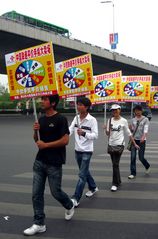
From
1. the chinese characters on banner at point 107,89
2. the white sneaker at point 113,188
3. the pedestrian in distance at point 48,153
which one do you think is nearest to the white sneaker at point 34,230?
the pedestrian in distance at point 48,153

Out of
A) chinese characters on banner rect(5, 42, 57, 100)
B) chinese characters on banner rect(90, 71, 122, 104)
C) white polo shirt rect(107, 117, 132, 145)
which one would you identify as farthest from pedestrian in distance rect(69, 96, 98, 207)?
chinese characters on banner rect(90, 71, 122, 104)

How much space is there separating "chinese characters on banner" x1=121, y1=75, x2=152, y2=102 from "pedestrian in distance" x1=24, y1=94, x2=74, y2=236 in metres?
10.5

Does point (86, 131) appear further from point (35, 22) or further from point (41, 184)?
point (35, 22)

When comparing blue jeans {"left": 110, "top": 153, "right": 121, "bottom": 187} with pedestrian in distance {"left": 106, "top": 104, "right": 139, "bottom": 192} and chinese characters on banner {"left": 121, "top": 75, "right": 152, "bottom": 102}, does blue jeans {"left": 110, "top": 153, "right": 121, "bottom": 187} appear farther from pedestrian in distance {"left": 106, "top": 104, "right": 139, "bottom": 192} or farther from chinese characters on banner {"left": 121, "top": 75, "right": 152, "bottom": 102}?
chinese characters on banner {"left": 121, "top": 75, "right": 152, "bottom": 102}

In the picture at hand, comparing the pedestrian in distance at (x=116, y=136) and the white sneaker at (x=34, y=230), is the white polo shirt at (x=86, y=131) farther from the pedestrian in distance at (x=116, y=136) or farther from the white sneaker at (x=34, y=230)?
the white sneaker at (x=34, y=230)

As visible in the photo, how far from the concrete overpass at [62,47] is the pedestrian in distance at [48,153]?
24.7 m

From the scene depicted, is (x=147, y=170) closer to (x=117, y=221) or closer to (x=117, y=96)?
(x=117, y=221)

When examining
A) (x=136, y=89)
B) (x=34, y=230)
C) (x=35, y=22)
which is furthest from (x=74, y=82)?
(x=35, y=22)

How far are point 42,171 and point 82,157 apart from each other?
1.25m

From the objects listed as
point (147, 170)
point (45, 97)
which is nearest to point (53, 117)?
point (45, 97)

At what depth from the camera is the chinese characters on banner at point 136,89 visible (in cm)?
1488

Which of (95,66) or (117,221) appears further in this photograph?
(95,66)

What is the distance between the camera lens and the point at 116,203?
5871mm

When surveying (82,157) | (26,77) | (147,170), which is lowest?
(147,170)
